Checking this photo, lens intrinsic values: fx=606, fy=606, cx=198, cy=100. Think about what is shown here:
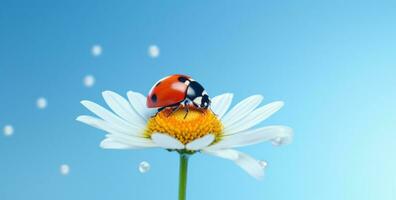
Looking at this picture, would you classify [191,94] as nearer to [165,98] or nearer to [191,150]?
[165,98]

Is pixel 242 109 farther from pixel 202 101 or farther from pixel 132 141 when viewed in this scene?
pixel 132 141

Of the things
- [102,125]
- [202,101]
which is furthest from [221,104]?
[102,125]

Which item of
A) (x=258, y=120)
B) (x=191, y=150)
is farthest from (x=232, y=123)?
(x=191, y=150)

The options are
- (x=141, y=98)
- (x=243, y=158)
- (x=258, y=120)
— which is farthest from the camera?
(x=141, y=98)

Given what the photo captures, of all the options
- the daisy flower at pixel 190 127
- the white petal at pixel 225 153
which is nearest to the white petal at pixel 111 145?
the daisy flower at pixel 190 127

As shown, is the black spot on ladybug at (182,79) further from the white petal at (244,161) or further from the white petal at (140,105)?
the white petal at (244,161)

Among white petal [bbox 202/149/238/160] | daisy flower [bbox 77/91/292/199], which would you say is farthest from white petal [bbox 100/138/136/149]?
white petal [bbox 202/149/238/160]
